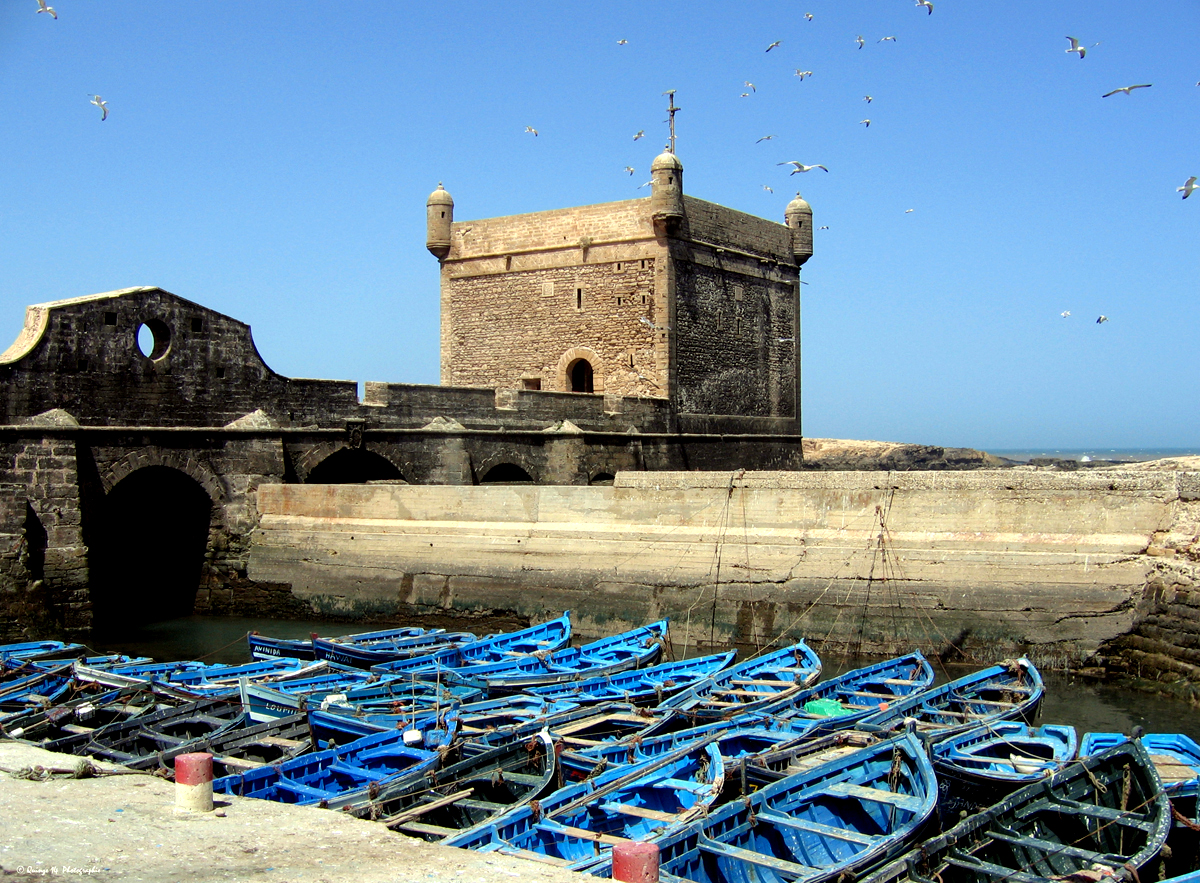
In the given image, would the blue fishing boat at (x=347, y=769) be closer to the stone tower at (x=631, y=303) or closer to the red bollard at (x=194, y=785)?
the red bollard at (x=194, y=785)

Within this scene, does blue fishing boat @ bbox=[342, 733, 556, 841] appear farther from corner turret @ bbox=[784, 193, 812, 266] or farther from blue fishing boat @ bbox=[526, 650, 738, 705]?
corner turret @ bbox=[784, 193, 812, 266]

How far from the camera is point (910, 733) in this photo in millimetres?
8422

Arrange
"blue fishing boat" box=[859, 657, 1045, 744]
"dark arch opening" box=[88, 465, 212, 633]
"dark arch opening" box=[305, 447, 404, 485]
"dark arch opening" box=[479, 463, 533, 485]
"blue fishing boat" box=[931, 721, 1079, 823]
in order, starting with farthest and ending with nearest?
"dark arch opening" box=[479, 463, 533, 485], "dark arch opening" box=[305, 447, 404, 485], "dark arch opening" box=[88, 465, 212, 633], "blue fishing boat" box=[859, 657, 1045, 744], "blue fishing boat" box=[931, 721, 1079, 823]

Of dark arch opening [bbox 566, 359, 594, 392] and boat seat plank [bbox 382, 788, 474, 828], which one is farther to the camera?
dark arch opening [bbox 566, 359, 594, 392]

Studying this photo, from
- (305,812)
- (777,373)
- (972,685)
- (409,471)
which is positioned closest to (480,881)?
(305,812)

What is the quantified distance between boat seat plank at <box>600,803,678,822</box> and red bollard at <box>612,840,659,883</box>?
284 centimetres

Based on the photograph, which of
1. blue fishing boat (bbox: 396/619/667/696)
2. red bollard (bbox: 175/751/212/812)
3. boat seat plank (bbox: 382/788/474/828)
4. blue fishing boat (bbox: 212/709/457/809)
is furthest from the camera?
blue fishing boat (bbox: 396/619/667/696)

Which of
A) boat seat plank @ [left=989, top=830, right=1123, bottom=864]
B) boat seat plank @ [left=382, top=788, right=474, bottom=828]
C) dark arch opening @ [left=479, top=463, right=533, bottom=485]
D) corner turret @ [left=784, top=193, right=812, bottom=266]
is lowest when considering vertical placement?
boat seat plank @ [left=989, top=830, right=1123, bottom=864]

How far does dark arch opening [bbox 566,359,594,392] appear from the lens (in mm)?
29750

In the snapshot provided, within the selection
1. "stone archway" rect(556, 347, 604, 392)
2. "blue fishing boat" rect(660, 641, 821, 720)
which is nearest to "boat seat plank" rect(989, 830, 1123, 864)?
"blue fishing boat" rect(660, 641, 821, 720)

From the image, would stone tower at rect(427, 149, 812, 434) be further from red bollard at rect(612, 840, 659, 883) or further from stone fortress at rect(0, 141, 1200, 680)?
red bollard at rect(612, 840, 659, 883)

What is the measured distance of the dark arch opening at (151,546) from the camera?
19172 mm

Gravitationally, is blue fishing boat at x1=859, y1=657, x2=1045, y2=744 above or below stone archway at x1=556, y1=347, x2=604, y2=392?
below

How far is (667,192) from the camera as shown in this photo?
27.4m
